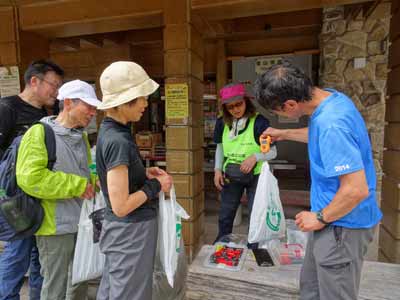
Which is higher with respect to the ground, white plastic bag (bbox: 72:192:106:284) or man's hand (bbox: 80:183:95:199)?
man's hand (bbox: 80:183:95:199)

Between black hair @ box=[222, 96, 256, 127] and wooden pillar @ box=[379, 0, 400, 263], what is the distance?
37.4 inches

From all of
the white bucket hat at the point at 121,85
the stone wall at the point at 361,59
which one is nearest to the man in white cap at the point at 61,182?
the white bucket hat at the point at 121,85

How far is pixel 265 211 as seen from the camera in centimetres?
187

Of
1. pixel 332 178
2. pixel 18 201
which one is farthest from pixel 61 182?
pixel 332 178

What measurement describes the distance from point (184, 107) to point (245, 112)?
534mm

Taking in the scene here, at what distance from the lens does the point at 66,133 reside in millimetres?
1559

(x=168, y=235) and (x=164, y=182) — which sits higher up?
(x=164, y=182)

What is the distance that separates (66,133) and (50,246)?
594mm

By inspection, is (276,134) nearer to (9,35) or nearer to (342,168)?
(342,168)

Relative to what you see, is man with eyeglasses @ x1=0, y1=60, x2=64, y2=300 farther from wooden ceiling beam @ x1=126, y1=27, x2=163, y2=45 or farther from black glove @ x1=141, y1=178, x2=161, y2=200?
wooden ceiling beam @ x1=126, y1=27, x2=163, y2=45

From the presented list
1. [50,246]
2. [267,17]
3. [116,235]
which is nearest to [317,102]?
[116,235]

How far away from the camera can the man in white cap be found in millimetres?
1441

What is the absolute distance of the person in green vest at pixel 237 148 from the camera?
2160mm

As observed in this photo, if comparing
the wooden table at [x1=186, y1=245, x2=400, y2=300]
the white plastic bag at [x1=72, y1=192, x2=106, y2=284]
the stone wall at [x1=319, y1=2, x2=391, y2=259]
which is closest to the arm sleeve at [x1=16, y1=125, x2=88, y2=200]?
the white plastic bag at [x1=72, y1=192, x2=106, y2=284]
